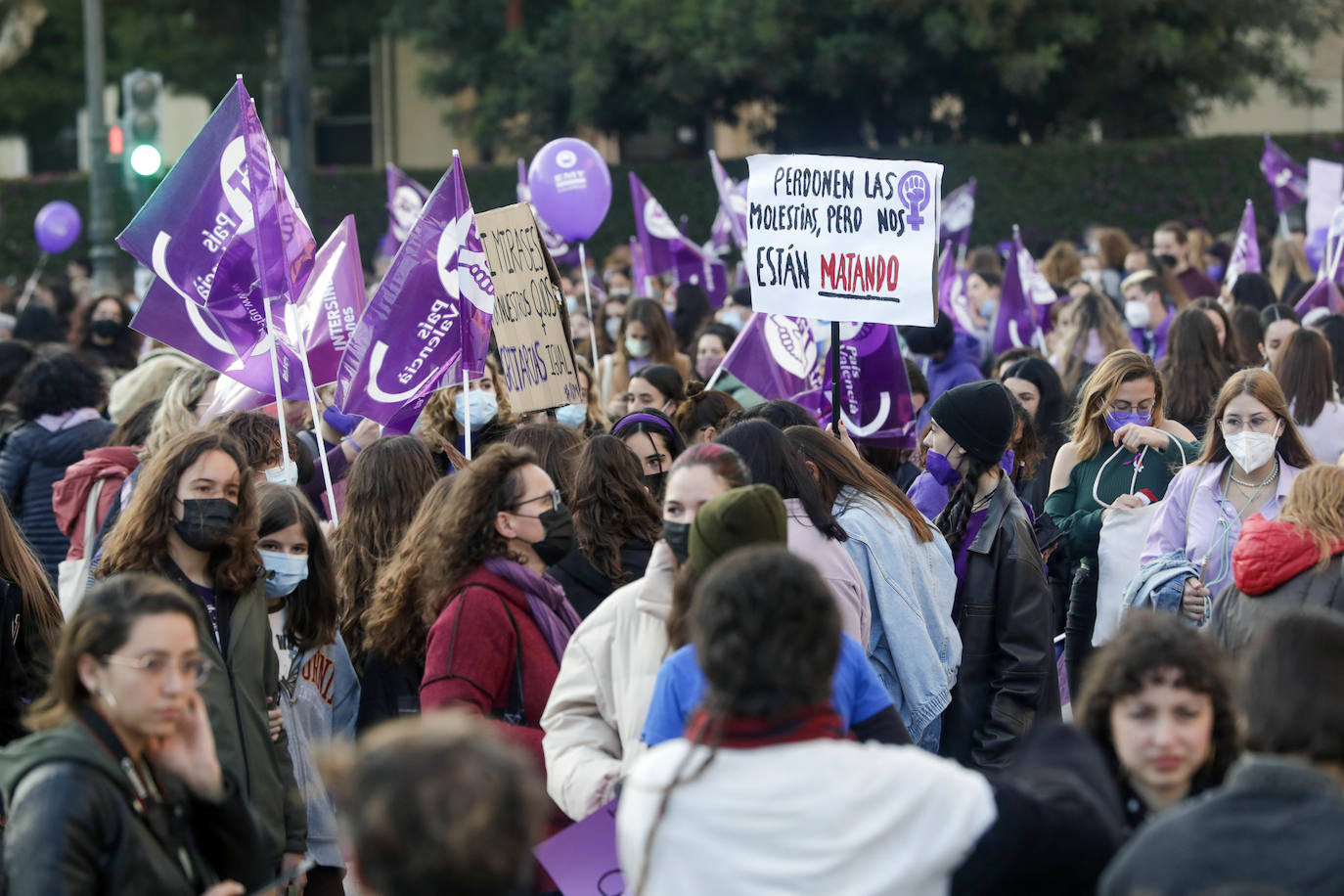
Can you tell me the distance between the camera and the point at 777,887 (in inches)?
100

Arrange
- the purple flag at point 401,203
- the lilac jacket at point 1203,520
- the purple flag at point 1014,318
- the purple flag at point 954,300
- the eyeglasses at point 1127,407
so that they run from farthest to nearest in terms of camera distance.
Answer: the purple flag at point 401,203
the purple flag at point 954,300
the purple flag at point 1014,318
the eyeglasses at point 1127,407
the lilac jacket at point 1203,520

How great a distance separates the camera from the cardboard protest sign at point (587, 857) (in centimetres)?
371

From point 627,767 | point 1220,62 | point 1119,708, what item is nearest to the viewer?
point 1119,708

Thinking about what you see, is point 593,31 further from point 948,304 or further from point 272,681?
point 272,681

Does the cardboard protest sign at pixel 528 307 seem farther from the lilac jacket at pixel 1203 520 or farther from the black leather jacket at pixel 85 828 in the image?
the black leather jacket at pixel 85 828

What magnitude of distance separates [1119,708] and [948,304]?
9.47 metres

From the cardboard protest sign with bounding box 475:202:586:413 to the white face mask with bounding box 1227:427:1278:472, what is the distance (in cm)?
271

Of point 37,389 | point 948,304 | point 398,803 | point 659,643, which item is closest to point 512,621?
point 659,643

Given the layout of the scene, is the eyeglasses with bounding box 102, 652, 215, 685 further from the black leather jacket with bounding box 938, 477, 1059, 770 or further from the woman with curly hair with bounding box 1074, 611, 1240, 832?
the black leather jacket with bounding box 938, 477, 1059, 770

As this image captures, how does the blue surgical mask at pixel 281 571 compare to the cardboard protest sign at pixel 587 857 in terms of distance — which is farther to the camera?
the blue surgical mask at pixel 281 571

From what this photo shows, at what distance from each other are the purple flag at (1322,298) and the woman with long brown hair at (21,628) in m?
8.03

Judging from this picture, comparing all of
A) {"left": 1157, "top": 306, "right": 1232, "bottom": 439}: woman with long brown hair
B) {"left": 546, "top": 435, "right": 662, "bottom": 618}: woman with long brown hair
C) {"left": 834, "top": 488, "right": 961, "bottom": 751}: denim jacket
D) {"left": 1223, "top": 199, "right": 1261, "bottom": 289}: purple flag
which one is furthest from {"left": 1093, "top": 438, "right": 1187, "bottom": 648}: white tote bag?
{"left": 1223, "top": 199, "right": 1261, "bottom": 289}: purple flag

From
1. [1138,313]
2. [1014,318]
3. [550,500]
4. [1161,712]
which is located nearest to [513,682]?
[550,500]

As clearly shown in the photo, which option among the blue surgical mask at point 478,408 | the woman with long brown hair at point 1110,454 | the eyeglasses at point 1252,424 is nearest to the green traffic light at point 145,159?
the blue surgical mask at point 478,408
